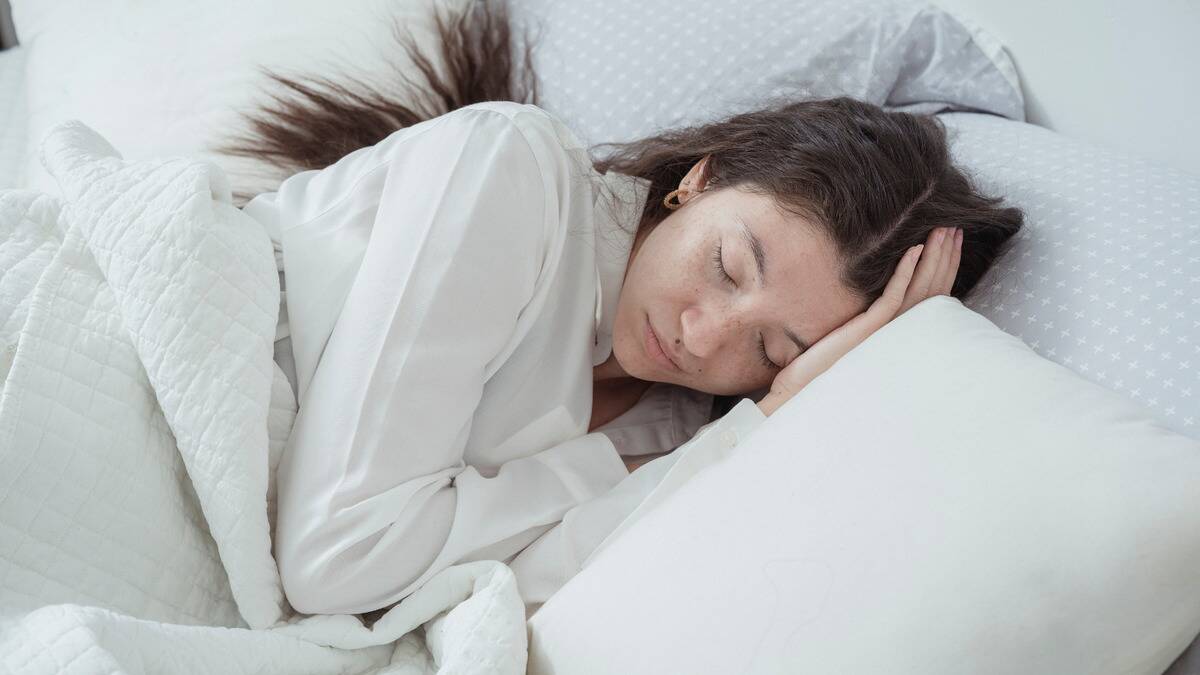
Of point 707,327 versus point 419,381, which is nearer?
point 419,381

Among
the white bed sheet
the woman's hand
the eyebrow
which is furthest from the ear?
the white bed sheet

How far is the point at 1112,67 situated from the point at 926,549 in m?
0.83

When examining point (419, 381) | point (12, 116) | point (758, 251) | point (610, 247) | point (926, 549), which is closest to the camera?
point (926, 549)

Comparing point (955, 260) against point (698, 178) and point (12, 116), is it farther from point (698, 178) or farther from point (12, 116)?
point (12, 116)

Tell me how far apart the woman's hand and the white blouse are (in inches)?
2.7

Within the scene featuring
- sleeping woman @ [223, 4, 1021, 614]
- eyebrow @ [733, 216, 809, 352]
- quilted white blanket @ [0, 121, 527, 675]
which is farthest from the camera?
eyebrow @ [733, 216, 809, 352]

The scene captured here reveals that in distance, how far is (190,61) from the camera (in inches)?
57.1

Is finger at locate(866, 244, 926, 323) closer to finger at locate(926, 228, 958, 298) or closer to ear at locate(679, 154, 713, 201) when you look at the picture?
finger at locate(926, 228, 958, 298)

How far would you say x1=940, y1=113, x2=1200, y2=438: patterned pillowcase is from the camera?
938mm

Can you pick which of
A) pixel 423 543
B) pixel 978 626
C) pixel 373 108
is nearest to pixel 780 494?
pixel 978 626

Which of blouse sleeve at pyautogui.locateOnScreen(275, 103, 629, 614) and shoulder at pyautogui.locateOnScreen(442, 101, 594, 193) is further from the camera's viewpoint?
shoulder at pyautogui.locateOnScreen(442, 101, 594, 193)

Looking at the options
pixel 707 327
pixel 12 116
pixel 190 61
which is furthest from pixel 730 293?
pixel 12 116

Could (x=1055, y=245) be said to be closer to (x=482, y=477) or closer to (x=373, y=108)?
(x=482, y=477)

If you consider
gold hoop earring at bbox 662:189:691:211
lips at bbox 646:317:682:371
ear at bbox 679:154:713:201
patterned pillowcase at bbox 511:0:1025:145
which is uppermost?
patterned pillowcase at bbox 511:0:1025:145
